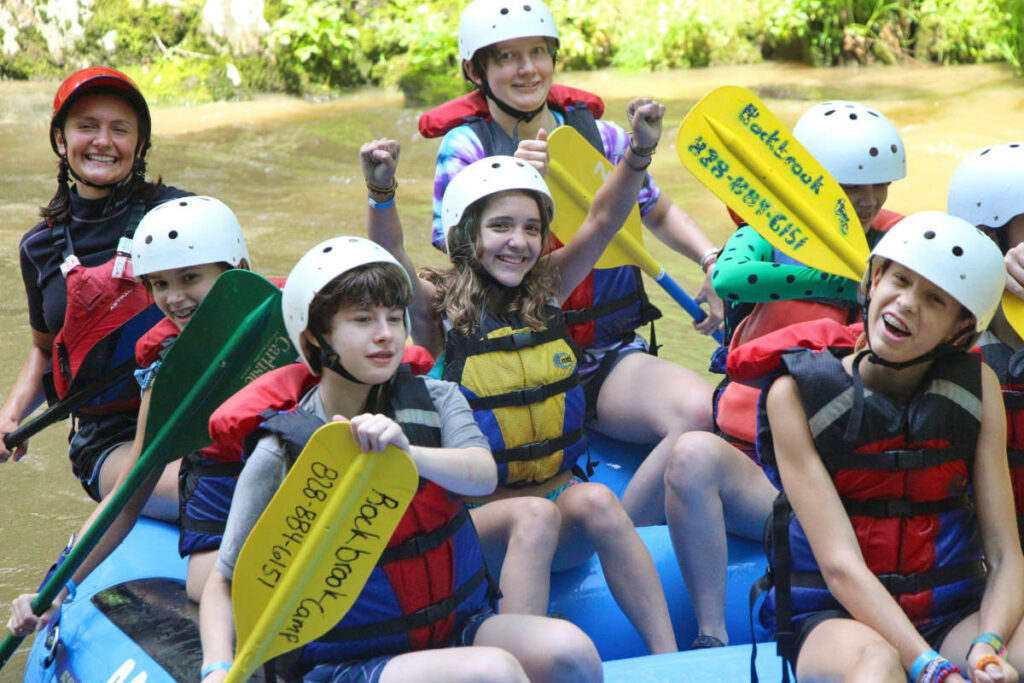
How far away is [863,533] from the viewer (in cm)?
214

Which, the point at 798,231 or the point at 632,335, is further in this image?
the point at 632,335

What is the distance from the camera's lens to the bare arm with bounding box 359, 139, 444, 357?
2.53 m

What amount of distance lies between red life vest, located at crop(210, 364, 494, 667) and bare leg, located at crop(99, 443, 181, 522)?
0.78 metres

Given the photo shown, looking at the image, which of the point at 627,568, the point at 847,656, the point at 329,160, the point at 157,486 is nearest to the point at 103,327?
the point at 157,486

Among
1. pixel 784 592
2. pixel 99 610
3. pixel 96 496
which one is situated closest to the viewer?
pixel 784 592

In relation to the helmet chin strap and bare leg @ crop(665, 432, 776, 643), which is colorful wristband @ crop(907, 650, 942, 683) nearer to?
bare leg @ crop(665, 432, 776, 643)

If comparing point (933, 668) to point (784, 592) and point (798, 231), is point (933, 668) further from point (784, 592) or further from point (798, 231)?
point (798, 231)

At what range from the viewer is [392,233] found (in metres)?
2.63

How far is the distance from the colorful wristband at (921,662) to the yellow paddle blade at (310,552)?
854mm

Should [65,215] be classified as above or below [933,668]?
above

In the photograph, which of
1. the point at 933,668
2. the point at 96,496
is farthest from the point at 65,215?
the point at 933,668

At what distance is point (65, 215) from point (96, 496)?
0.70 meters

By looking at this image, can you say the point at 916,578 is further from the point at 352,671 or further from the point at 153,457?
the point at 153,457

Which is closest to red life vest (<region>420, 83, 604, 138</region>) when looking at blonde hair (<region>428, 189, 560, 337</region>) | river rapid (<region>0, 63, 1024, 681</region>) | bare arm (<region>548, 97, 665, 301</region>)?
bare arm (<region>548, 97, 665, 301</region>)
